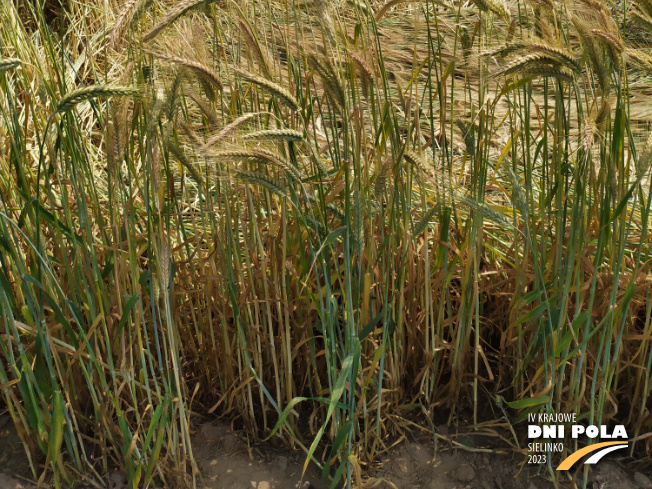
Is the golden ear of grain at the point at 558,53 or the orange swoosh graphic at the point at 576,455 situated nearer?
the golden ear of grain at the point at 558,53

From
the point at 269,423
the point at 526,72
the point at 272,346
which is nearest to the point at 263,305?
the point at 272,346

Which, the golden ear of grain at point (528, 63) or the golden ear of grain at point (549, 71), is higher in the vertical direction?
the golden ear of grain at point (528, 63)

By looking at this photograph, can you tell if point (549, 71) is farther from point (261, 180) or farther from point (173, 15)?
point (173, 15)

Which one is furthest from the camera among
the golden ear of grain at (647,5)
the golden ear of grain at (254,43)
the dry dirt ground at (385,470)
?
the dry dirt ground at (385,470)

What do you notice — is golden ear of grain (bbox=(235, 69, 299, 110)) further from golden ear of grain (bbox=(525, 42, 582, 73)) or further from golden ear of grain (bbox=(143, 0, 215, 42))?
golden ear of grain (bbox=(525, 42, 582, 73))

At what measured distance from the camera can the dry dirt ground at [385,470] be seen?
1.36 m

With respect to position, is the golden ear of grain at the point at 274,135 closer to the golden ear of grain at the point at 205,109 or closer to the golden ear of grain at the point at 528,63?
the golden ear of grain at the point at 205,109

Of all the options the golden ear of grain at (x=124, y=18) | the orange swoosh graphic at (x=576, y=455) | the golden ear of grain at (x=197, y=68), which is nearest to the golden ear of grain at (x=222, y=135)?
the golden ear of grain at (x=197, y=68)

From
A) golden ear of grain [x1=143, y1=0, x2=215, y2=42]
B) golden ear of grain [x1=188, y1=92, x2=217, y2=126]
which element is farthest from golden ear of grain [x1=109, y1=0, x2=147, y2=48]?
golden ear of grain [x1=188, y1=92, x2=217, y2=126]

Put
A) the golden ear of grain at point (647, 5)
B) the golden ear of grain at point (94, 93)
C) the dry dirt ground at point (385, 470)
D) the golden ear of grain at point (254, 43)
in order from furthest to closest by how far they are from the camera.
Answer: the dry dirt ground at point (385, 470) → the golden ear of grain at point (254, 43) → the golden ear of grain at point (647, 5) → the golden ear of grain at point (94, 93)

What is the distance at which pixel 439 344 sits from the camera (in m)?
1.38

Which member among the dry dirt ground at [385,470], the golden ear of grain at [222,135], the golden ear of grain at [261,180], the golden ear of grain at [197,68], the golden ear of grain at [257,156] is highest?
the golden ear of grain at [197,68]

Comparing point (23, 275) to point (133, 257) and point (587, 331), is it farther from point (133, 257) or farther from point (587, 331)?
point (587, 331)

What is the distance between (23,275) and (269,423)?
680mm
